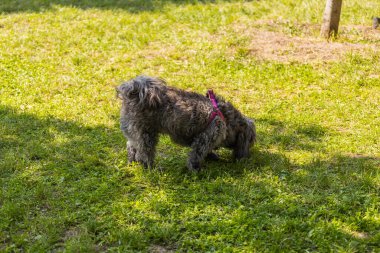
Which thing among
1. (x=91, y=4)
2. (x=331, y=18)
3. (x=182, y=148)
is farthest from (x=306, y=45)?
(x=91, y=4)

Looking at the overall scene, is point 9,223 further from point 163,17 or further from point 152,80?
point 163,17

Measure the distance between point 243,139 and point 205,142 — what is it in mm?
681

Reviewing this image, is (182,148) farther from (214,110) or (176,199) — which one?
(176,199)

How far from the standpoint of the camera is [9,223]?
589 cm

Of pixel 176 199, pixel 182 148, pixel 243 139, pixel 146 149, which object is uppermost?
pixel 243 139

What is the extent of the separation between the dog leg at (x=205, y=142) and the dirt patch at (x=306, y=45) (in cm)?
455

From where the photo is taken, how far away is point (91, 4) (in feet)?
50.1

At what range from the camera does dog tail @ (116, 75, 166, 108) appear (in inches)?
259

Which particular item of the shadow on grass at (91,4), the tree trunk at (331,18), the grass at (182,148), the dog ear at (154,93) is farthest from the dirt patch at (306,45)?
the dog ear at (154,93)

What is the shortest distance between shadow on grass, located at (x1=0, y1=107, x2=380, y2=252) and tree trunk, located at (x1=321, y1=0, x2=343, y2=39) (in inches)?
168

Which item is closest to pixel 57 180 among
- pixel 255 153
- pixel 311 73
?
pixel 255 153

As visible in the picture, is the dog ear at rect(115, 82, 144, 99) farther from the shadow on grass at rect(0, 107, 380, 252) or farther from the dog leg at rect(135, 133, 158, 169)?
the shadow on grass at rect(0, 107, 380, 252)

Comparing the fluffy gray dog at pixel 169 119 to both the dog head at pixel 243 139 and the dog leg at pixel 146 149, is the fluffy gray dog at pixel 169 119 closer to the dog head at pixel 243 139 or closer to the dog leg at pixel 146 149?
the dog leg at pixel 146 149

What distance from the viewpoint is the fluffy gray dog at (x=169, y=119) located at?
262 inches
